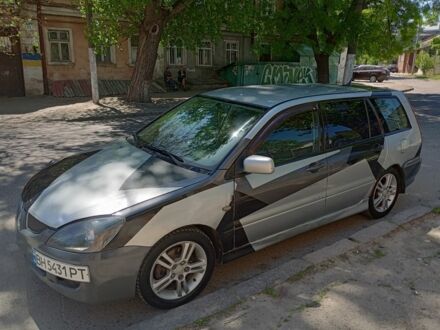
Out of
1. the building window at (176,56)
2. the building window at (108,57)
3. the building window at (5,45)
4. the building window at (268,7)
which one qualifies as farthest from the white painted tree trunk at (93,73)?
the building window at (176,56)

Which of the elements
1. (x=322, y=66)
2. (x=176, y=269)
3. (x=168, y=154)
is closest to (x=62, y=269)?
(x=176, y=269)

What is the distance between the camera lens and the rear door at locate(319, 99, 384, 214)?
352 cm

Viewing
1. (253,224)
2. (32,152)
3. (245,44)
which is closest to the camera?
(253,224)

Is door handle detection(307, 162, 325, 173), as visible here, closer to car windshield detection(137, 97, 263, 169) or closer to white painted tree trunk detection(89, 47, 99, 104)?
car windshield detection(137, 97, 263, 169)

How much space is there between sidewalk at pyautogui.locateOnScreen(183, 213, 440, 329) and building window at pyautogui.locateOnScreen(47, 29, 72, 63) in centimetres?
1646

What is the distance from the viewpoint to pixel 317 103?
343 cm

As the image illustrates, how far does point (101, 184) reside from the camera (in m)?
2.72

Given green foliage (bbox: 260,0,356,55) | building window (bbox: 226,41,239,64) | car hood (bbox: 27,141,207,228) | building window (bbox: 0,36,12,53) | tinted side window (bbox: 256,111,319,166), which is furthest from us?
building window (bbox: 226,41,239,64)

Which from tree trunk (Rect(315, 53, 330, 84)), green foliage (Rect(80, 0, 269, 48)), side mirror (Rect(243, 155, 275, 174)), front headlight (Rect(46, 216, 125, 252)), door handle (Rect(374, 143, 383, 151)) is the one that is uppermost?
green foliage (Rect(80, 0, 269, 48))

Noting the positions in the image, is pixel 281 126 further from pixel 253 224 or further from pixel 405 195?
pixel 405 195

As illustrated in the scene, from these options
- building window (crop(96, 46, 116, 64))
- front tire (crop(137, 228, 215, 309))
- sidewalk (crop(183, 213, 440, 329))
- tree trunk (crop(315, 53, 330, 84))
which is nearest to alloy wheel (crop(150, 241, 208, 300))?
front tire (crop(137, 228, 215, 309))

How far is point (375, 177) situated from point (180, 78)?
16399 mm

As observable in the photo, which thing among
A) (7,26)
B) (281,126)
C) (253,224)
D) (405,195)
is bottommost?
(405,195)

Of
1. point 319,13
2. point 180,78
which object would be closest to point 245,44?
point 180,78
